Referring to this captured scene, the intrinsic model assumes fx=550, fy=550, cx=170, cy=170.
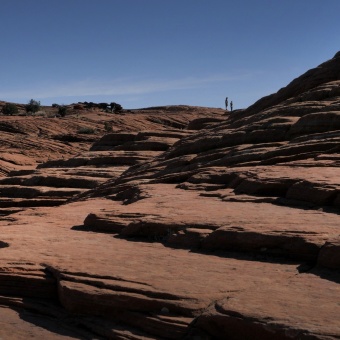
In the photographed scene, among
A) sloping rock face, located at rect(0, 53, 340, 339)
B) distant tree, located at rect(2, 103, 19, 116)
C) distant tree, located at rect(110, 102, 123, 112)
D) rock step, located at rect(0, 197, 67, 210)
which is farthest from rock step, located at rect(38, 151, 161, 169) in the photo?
distant tree, located at rect(110, 102, 123, 112)

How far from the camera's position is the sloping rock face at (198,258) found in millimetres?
6645

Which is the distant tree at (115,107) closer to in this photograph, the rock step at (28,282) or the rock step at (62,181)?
the rock step at (62,181)

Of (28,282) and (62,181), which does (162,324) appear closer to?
(28,282)

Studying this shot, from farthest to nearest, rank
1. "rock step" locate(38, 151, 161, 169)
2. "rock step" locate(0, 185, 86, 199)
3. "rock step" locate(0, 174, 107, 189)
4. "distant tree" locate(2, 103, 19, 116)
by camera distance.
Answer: "distant tree" locate(2, 103, 19, 116)
"rock step" locate(38, 151, 161, 169)
"rock step" locate(0, 174, 107, 189)
"rock step" locate(0, 185, 86, 199)

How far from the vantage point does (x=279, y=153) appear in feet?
55.3

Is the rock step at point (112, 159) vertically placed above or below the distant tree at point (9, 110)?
below

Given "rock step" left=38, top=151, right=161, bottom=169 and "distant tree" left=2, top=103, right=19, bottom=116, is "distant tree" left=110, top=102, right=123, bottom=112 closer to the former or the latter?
"distant tree" left=2, top=103, right=19, bottom=116

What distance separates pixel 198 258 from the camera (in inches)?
351

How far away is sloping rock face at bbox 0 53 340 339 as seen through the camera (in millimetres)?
6645

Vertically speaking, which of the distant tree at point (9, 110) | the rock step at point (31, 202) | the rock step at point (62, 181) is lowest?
the rock step at point (31, 202)

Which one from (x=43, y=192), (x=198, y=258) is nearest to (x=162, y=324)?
(x=198, y=258)

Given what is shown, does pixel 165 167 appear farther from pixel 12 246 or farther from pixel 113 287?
pixel 113 287

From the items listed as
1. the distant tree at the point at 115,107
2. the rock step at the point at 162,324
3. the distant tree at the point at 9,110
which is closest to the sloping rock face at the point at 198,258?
the rock step at the point at 162,324

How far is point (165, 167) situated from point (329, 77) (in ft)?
40.9
